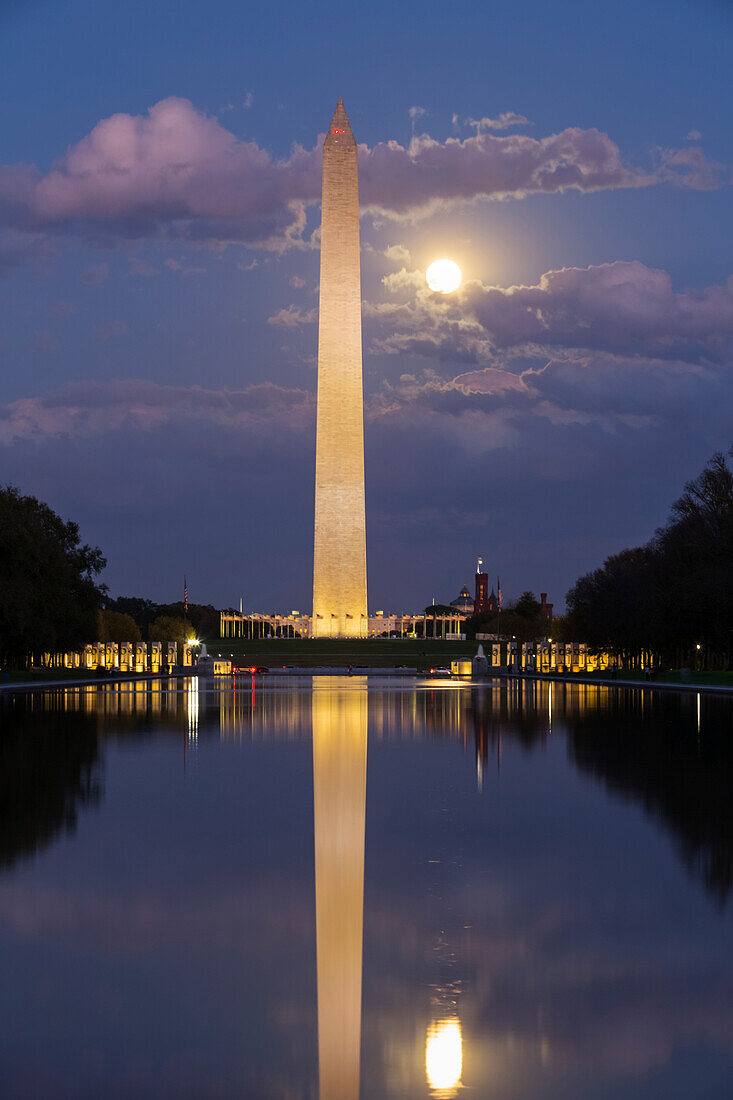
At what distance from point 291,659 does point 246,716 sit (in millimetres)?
46501

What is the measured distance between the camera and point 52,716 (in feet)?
101

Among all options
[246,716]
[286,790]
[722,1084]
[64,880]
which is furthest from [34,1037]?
[246,716]

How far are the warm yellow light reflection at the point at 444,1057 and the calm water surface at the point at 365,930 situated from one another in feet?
0.06

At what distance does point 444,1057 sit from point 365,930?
2.34m

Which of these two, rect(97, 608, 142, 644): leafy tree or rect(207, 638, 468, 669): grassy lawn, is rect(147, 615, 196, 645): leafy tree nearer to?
rect(97, 608, 142, 644): leafy tree

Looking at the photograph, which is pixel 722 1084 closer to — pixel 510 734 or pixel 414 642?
pixel 510 734

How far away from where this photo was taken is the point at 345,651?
78.2 m

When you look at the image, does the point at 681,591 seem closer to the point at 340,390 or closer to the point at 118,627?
the point at 340,390

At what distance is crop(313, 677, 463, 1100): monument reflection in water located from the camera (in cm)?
571

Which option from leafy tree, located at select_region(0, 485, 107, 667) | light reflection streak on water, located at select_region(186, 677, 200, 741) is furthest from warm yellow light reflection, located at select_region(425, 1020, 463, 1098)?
leafy tree, located at select_region(0, 485, 107, 667)

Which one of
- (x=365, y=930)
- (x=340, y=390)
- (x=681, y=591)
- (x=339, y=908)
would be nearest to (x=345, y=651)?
(x=340, y=390)

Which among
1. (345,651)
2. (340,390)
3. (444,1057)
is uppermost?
(340,390)

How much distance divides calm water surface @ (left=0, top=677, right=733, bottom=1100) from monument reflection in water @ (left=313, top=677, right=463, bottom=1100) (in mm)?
20

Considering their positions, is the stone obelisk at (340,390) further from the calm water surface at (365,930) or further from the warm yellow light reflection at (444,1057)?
the warm yellow light reflection at (444,1057)
